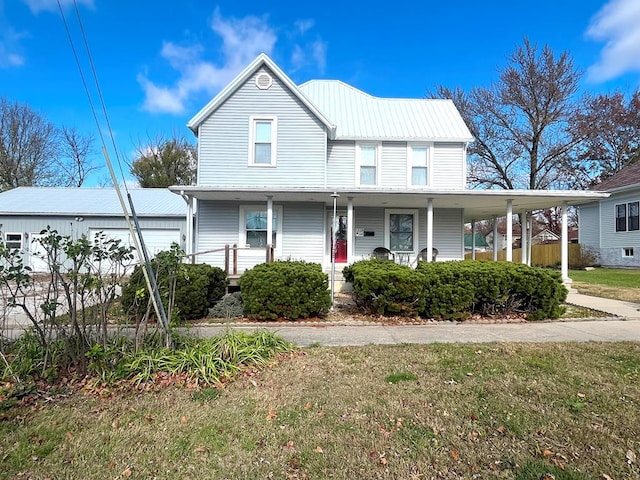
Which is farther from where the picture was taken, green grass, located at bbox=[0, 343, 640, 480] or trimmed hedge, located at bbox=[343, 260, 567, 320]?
trimmed hedge, located at bbox=[343, 260, 567, 320]

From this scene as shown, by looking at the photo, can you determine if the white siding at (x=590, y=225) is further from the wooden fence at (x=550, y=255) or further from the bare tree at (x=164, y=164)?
the bare tree at (x=164, y=164)

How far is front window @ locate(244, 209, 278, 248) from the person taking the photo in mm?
13477

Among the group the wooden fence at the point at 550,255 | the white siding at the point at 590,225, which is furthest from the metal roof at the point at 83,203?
the white siding at the point at 590,225

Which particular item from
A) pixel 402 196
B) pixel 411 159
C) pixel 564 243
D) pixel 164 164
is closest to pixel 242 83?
pixel 411 159

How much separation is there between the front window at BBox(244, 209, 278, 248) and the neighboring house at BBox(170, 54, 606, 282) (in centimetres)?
4

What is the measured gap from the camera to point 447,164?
47.8 feet

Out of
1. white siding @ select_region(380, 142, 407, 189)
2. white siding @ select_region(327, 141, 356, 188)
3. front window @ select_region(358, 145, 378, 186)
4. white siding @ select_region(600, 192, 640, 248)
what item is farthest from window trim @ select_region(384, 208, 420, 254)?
white siding @ select_region(600, 192, 640, 248)

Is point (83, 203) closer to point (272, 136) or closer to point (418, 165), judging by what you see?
point (272, 136)

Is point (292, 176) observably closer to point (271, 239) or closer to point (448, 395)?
point (271, 239)

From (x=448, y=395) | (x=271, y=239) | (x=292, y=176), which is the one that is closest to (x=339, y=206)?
(x=292, y=176)

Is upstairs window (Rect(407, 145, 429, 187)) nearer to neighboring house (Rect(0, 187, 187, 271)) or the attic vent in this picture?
the attic vent

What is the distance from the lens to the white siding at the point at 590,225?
25.0m

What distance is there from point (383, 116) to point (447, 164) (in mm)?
3395

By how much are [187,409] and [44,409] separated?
1413mm
